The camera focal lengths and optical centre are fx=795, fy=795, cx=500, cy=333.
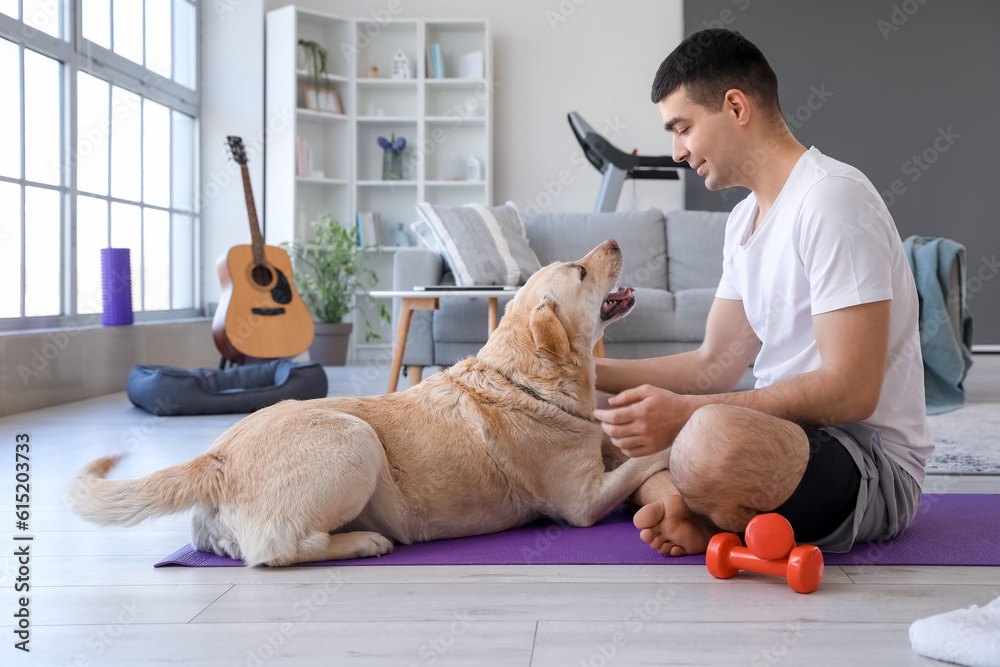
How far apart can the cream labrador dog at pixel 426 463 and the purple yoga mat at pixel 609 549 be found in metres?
0.03

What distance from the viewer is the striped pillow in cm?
400

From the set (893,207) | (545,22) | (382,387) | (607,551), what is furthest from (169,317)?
(893,207)

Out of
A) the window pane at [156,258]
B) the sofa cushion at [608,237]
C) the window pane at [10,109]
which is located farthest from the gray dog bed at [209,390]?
the window pane at [156,258]

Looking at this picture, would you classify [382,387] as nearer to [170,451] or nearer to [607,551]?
[170,451]

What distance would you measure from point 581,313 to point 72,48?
3.91m

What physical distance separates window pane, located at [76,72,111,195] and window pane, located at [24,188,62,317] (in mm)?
308

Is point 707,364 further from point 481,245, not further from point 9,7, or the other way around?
point 9,7

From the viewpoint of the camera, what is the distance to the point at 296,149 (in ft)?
19.9

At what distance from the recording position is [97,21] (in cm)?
468

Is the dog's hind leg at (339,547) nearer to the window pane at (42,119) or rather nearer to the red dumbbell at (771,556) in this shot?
the red dumbbell at (771,556)

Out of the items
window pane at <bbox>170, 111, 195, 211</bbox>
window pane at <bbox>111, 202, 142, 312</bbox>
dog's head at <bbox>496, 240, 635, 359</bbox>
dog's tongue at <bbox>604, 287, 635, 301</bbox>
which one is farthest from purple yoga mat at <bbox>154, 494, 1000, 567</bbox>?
window pane at <bbox>170, 111, 195, 211</bbox>

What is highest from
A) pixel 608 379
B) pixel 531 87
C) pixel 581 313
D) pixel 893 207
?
pixel 531 87

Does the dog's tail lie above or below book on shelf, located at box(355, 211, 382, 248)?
below

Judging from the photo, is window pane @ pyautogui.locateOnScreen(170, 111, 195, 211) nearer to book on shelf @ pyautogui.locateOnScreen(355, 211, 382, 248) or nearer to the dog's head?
book on shelf @ pyautogui.locateOnScreen(355, 211, 382, 248)
